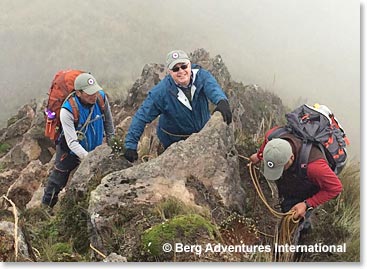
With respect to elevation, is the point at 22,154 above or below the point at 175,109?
below

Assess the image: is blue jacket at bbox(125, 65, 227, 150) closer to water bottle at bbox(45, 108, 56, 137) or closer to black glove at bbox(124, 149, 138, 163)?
black glove at bbox(124, 149, 138, 163)

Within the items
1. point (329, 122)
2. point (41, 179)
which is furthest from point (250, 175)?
point (41, 179)

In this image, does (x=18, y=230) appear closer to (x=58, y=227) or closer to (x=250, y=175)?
(x=58, y=227)

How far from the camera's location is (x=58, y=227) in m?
6.56

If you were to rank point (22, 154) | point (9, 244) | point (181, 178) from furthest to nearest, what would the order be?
point (22, 154), point (181, 178), point (9, 244)

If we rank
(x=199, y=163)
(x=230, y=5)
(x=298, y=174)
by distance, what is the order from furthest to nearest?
(x=230, y=5) → (x=199, y=163) → (x=298, y=174)

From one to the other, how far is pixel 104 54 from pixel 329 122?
96.5 inches

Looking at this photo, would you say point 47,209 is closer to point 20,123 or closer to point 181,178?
point 20,123

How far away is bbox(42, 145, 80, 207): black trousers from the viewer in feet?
22.5

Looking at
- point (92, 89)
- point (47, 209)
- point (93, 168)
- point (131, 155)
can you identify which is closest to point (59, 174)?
point (47, 209)

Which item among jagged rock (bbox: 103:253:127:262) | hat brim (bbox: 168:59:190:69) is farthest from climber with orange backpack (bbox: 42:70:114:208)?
jagged rock (bbox: 103:253:127:262)

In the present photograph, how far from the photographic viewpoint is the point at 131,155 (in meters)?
6.60

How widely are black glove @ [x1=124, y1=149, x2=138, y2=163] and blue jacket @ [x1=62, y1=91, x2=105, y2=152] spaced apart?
387 millimetres

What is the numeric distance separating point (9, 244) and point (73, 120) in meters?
1.34
